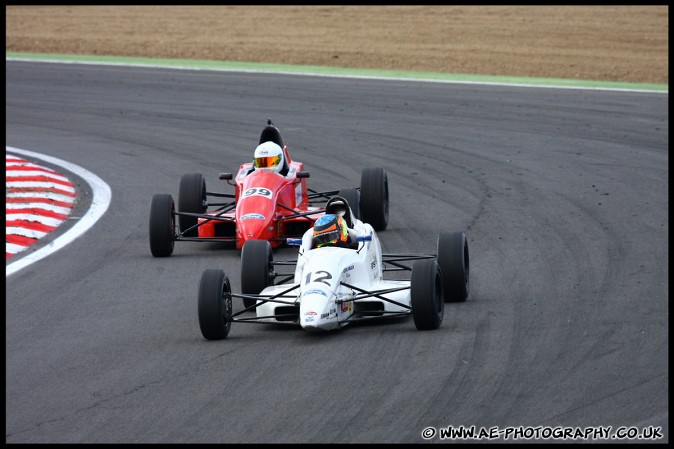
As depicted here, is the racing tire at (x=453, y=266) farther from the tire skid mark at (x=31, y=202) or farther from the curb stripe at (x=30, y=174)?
the curb stripe at (x=30, y=174)

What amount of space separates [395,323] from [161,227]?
13.8 ft

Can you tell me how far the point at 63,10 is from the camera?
1694 inches

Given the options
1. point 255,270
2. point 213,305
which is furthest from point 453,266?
point 213,305

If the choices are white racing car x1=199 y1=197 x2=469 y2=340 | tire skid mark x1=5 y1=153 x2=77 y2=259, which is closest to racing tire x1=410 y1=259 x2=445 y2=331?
white racing car x1=199 y1=197 x2=469 y2=340

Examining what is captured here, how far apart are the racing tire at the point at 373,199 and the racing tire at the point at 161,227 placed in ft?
8.46

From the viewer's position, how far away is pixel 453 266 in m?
11.9

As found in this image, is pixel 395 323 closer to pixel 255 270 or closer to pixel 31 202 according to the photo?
pixel 255 270

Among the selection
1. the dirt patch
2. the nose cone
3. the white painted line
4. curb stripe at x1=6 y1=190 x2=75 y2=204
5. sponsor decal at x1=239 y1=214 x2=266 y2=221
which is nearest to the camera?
the nose cone

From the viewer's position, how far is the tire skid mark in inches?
628

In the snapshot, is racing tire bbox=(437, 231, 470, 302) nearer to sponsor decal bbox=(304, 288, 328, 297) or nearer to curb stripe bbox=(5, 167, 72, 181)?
sponsor decal bbox=(304, 288, 328, 297)

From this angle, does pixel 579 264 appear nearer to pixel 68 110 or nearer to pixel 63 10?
pixel 68 110

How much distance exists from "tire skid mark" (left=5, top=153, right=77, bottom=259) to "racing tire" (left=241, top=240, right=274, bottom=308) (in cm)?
406

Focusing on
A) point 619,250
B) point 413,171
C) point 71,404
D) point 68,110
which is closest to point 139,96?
point 68,110

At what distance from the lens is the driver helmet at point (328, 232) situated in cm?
1188
